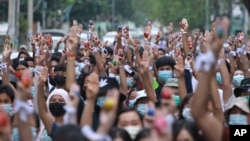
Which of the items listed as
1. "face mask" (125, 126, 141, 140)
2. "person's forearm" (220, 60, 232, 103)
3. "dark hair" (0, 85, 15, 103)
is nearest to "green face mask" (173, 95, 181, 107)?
"person's forearm" (220, 60, 232, 103)

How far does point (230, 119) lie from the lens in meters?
7.02

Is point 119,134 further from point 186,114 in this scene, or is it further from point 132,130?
point 186,114

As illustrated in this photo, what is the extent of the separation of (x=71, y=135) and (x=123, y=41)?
6.21m

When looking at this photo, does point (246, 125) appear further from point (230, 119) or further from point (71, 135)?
point (71, 135)

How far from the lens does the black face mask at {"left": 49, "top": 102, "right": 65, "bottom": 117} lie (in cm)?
776

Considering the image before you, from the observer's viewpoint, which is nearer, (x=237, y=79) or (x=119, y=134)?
(x=119, y=134)

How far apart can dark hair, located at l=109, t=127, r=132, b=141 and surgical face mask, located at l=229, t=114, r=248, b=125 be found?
4.16 feet

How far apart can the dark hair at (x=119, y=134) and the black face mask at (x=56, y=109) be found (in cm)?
181

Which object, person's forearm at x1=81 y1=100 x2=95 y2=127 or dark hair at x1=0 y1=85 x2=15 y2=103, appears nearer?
person's forearm at x1=81 y1=100 x2=95 y2=127

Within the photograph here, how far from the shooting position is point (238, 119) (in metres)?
6.94

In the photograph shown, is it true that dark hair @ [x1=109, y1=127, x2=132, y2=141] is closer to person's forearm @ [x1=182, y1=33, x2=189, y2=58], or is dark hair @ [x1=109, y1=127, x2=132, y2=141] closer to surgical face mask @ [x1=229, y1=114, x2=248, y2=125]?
surgical face mask @ [x1=229, y1=114, x2=248, y2=125]

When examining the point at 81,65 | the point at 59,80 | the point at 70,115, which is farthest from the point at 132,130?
the point at 81,65

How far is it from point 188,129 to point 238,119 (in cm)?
119

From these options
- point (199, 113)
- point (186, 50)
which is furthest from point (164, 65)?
point (199, 113)
